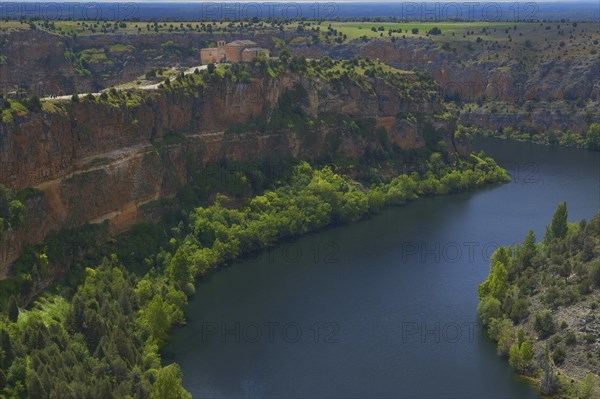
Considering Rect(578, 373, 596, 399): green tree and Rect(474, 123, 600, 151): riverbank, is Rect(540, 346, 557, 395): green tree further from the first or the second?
Rect(474, 123, 600, 151): riverbank

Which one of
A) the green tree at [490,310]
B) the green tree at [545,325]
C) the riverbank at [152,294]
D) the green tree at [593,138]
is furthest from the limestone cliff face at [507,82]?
the green tree at [545,325]

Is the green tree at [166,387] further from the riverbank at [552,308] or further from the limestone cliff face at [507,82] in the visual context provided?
the limestone cliff face at [507,82]

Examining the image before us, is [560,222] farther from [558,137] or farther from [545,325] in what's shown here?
[558,137]

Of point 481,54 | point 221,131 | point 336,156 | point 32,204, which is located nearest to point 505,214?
point 336,156

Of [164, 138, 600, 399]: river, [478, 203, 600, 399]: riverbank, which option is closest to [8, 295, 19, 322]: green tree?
[164, 138, 600, 399]: river

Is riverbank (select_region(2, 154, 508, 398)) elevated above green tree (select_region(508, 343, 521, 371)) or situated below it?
above

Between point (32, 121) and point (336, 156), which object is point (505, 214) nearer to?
point (336, 156)
